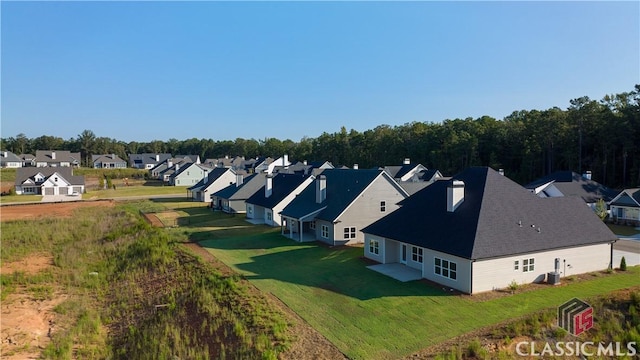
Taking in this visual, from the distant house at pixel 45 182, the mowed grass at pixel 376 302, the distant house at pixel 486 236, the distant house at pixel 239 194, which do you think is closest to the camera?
the mowed grass at pixel 376 302

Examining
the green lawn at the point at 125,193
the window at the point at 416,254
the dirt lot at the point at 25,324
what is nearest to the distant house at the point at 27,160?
the green lawn at the point at 125,193

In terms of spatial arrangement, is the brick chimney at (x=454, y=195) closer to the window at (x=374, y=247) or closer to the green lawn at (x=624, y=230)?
the window at (x=374, y=247)

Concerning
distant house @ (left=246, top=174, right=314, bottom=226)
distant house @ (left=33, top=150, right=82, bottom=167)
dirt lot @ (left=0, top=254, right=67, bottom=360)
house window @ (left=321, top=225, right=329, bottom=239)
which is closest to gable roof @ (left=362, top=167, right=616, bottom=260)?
house window @ (left=321, top=225, right=329, bottom=239)

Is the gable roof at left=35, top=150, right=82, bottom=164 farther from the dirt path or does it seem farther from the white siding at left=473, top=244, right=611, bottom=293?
the white siding at left=473, top=244, right=611, bottom=293

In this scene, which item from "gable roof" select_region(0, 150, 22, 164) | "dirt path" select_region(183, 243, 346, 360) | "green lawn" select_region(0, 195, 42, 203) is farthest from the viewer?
"gable roof" select_region(0, 150, 22, 164)

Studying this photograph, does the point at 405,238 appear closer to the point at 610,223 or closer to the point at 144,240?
the point at 144,240

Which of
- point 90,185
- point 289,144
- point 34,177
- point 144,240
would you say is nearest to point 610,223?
point 144,240
